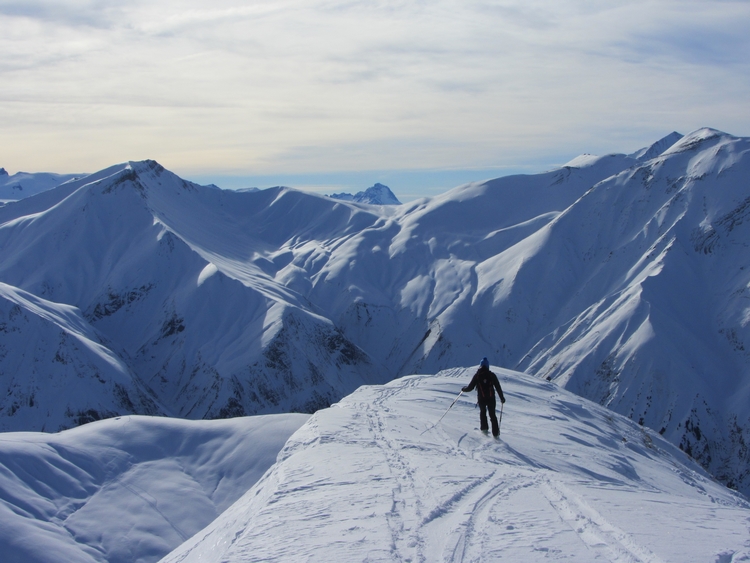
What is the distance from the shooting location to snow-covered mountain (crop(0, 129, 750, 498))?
87250 millimetres

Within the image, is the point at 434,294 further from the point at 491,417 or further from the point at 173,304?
the point at 491,417

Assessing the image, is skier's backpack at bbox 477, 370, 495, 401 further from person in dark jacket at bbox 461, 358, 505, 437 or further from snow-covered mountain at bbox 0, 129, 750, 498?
snow-covered mountain at bbox 0, 129, 750, 498

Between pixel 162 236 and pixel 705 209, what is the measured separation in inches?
4617

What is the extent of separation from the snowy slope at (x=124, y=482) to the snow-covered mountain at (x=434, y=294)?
63399 millimetres

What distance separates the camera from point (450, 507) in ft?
38.5

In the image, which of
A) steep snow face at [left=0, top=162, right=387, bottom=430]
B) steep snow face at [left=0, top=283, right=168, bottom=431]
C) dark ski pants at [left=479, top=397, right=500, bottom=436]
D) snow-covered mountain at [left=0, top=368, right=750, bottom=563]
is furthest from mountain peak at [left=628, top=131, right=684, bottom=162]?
dark ski pants at [left=479, top=397, right=500, bottom=436]

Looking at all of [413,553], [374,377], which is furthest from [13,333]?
[413,553]

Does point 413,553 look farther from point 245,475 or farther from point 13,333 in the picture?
point 13,333

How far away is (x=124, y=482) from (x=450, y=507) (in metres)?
27.1

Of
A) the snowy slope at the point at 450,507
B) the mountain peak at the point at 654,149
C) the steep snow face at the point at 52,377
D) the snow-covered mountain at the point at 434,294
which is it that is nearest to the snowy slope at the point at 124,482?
the snowy slope at the point at 450,507

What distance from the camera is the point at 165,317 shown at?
124 metres

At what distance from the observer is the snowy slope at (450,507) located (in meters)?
9.72

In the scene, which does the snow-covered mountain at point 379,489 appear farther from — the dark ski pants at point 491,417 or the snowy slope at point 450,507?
the dark ski pants at point 491,417

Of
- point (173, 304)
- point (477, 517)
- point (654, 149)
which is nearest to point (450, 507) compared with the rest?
point (477, 517)
